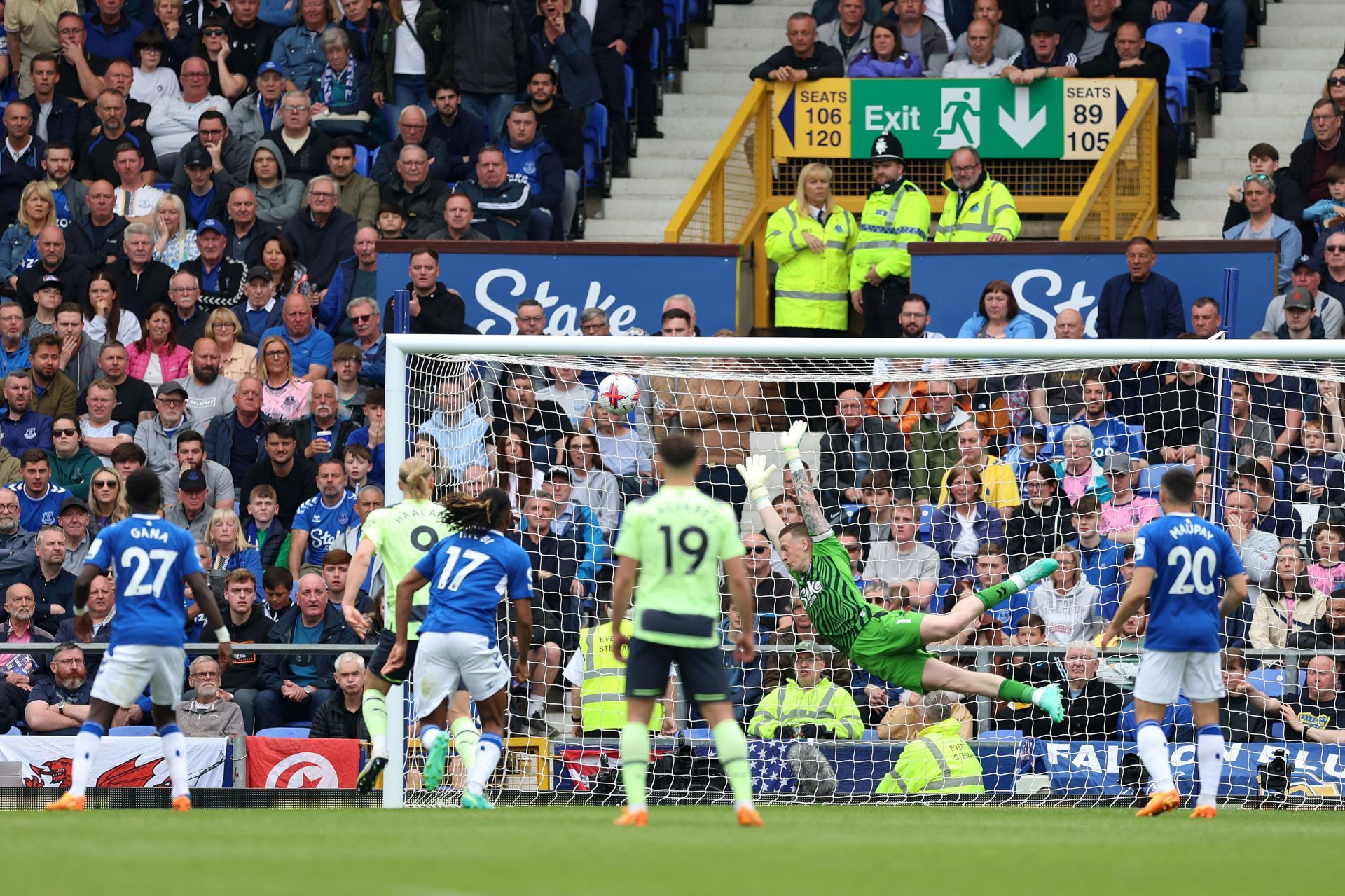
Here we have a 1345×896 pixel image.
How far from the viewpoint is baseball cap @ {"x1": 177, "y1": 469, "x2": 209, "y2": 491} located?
16016 mm

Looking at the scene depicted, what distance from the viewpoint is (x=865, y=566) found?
14492mm

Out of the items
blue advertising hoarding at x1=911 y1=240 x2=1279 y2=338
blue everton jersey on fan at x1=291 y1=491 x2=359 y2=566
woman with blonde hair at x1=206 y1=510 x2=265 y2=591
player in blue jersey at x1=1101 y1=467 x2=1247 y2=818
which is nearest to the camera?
player in blue jersey at x1=1101 y1=467 x2=1247 y2=818

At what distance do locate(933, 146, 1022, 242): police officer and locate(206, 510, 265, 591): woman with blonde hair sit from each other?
20.5ft

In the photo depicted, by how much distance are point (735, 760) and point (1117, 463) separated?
590 centimetres

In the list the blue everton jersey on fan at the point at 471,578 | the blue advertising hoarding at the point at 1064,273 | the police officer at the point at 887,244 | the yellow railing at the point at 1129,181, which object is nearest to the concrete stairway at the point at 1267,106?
the yellow railing at the point at 1129,181

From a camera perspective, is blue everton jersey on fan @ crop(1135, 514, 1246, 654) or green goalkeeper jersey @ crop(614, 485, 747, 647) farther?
blue everton jersey on fan @ crop(1135, 514, 1246, 654)

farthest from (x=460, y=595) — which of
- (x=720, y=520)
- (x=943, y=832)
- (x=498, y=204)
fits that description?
(x=498, y=204)

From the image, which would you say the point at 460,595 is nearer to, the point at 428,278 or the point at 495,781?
the point at 495,781

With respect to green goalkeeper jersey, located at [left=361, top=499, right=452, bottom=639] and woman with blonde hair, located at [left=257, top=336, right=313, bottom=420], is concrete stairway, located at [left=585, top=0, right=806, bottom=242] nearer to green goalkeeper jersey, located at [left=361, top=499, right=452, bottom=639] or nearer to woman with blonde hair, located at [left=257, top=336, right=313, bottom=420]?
woman with blonde hair, located at [left=257, top=336, right=313, bottom=420]

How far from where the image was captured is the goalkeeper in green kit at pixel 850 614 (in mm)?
12211

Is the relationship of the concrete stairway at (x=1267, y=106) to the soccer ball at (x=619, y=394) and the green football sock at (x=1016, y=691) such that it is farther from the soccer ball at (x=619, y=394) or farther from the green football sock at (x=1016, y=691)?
the green football sock at (x=1016, y=691)

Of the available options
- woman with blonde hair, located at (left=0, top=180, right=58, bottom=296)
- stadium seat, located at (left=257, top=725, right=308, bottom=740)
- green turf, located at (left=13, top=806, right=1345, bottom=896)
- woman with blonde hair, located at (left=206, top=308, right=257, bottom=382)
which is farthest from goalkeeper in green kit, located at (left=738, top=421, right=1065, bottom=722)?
woman with blonde hair, located at (left=0, top=180, right=58, bottom=296)

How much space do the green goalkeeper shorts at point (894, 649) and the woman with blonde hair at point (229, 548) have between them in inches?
212

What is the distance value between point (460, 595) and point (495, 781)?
2703 mm
